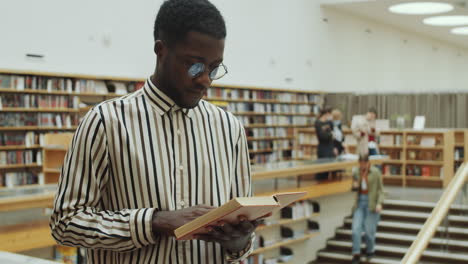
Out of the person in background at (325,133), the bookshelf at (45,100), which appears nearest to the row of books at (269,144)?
the bookshelf at (45,100)

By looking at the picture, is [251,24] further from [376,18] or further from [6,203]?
[6,203]

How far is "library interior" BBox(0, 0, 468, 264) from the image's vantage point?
1.37 meters

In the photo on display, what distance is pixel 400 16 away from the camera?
18.5 m

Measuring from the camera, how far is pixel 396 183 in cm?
1383

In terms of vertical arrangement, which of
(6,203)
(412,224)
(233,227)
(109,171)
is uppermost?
(109,171)

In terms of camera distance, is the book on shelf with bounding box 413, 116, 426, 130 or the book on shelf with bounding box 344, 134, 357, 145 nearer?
the book on shelf with bounding box 413, 116, 426, 130

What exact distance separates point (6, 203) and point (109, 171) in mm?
3787

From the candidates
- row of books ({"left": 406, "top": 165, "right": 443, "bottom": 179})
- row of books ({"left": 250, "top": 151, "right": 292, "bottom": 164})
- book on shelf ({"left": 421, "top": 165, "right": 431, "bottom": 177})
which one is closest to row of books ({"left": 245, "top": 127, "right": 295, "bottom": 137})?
row of books ({"left": 250, "top": 151, "right": 292, "bottom": 164})

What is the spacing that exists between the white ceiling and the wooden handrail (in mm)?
11540

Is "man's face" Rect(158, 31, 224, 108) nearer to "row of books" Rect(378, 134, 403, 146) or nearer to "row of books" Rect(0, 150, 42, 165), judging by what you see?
"row of books" Rect(0, 150, 42, 165)

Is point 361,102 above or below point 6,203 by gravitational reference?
above

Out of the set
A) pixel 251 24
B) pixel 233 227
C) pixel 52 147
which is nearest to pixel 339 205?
pixel 52 147

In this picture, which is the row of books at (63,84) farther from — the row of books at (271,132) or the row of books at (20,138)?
the row of books at (271,132)

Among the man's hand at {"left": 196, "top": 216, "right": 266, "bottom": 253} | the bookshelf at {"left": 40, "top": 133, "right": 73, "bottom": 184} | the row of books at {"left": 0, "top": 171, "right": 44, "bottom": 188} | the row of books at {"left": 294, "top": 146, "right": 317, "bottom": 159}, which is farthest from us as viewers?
the row of books at {"left": 294, "top": 146, "right": 317, "bottom": 159}
